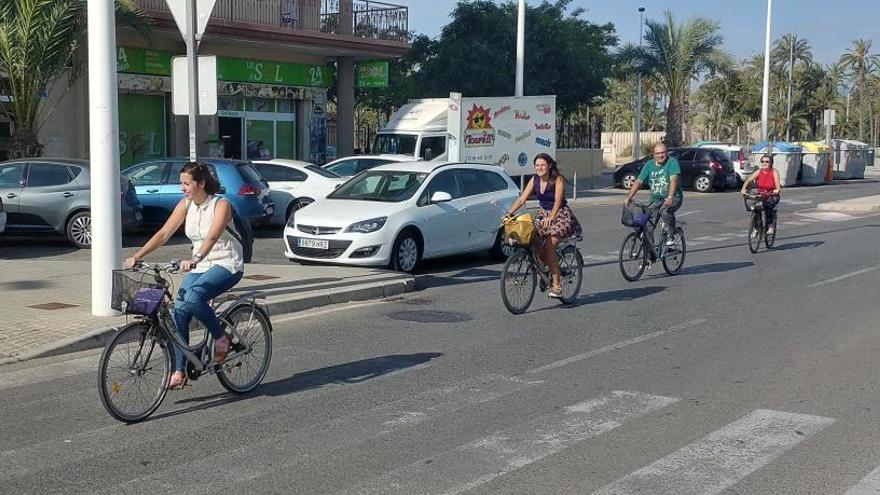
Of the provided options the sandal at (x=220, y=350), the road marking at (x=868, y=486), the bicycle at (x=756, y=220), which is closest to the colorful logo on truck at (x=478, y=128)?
the bicycle at (x=756, y=220)

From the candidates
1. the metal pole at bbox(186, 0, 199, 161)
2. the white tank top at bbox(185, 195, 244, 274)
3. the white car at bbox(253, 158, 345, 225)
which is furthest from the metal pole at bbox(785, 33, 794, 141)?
the white tank top at bbox(185, 195, 244, 274)

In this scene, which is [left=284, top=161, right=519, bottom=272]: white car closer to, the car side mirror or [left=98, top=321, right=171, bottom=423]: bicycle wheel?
the car side mirror

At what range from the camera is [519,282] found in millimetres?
10961

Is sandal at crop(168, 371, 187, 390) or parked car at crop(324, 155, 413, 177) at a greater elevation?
parked car at crop(324, 155, 413, 177)

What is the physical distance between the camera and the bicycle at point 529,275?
10805 mm

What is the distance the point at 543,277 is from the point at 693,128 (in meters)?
71.9

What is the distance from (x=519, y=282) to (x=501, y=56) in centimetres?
2593

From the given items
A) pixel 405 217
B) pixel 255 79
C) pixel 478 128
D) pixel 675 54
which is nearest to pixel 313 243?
pixel 405 217

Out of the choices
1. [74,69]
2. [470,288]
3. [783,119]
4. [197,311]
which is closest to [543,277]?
[470,288]

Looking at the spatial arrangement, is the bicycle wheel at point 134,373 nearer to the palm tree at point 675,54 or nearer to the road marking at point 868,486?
the road marking at point 868,486

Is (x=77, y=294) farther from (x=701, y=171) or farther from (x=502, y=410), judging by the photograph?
(x=701, y=171)

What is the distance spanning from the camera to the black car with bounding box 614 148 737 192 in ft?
121

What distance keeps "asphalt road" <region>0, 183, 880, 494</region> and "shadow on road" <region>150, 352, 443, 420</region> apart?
28 mm

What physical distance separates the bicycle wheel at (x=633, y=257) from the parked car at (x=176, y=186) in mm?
6893
